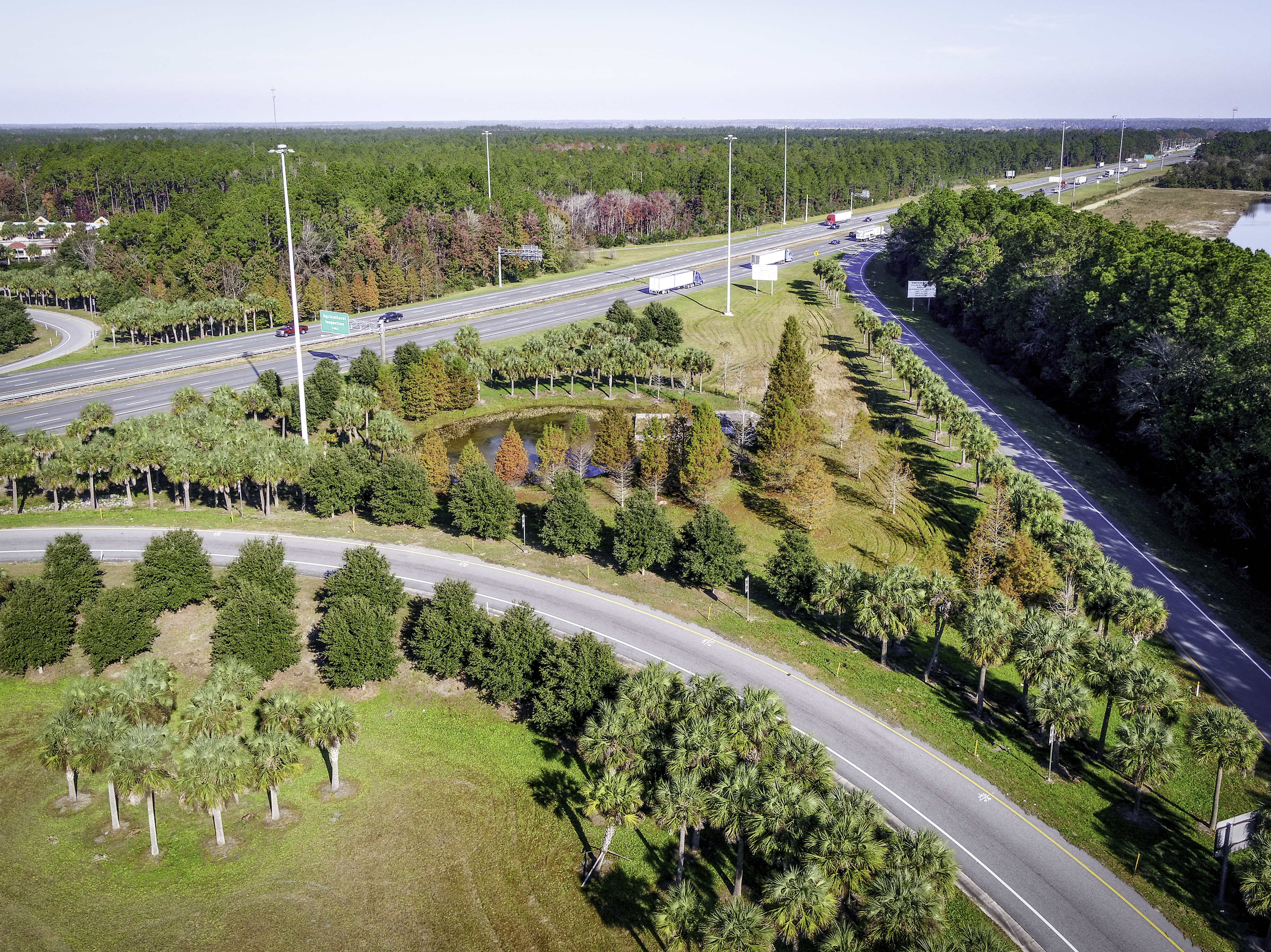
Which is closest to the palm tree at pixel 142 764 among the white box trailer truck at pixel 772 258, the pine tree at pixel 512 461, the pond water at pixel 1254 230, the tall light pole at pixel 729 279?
the pine tree at pixel 512 461

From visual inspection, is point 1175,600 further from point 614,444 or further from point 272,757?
point 272,757

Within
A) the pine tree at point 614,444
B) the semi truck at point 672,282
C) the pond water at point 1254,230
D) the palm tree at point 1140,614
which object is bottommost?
the palm tree at point 1140,614

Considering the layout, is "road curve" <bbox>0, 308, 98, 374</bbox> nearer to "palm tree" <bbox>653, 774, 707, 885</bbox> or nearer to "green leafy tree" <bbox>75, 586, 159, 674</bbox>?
"green leafy tree" <bbox>75, 586, 159, 674</bbox>

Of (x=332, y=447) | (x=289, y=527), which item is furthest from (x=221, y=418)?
(x=289, y=527)

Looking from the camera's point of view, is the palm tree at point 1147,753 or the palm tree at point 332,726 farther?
the palm tree at point 332,726

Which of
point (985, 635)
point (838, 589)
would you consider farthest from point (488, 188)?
point (985, 635)

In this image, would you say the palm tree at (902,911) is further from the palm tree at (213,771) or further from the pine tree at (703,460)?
the pine tree at (703,460)

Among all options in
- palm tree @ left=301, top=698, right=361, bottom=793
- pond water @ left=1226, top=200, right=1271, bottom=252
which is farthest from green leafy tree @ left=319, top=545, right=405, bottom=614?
pond water @ left=1226, top=200, right=1271, bottom=252

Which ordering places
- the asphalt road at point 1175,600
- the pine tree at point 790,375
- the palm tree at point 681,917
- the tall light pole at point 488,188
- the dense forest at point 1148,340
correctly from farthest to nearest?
the tall light pole at point 488,188 → the pine tree at point 790,375 → the dense forest at point 1148,340 → the asphalt road at point 1175,600 → the palm tree at point 681,917

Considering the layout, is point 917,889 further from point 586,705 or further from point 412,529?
point 412,529
